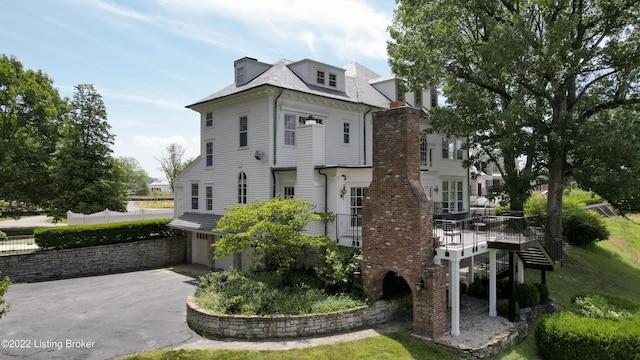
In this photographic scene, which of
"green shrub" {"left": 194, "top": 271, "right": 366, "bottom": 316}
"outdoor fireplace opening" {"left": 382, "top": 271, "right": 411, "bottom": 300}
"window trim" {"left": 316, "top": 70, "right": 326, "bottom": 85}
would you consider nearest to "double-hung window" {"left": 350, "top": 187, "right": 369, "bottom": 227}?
"outdoor fireplace opening" {"left": 382, "top": 271, "right": 411, "bottom": 300}

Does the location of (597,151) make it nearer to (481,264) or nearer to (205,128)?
(481,264)

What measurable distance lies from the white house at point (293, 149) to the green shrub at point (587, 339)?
22.9 feet

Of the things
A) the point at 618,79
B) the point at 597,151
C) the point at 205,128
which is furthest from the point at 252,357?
the point at 618,79

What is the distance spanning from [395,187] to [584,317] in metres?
7.20

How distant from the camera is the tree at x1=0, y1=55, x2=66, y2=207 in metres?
29.4

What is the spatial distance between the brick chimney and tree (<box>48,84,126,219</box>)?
23252mm

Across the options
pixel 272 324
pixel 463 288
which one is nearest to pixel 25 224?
pixel 272 324

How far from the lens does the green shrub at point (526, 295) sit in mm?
14727

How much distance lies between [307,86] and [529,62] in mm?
10624

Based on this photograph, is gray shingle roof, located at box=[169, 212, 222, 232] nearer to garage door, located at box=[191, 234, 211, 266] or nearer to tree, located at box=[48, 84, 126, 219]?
garage door, located at box=[191, 234, 211, 266]

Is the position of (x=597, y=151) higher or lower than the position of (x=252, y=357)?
higher

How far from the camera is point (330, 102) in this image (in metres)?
19.9

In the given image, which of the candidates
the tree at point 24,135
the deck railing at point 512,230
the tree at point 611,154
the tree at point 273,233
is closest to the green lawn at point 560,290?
the deck railing at point 512,230

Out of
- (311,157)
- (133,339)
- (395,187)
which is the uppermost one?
(311,157)
